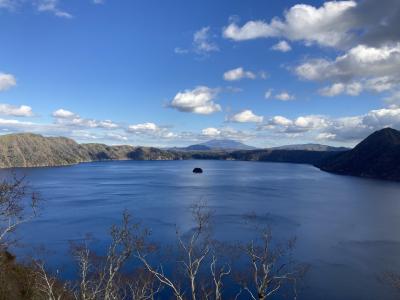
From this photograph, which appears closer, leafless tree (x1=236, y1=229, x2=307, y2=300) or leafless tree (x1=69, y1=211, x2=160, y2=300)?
leafless tree (x1=69, y1=211, x2=160, y2=300)

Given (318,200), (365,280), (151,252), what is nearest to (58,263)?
(151,252)

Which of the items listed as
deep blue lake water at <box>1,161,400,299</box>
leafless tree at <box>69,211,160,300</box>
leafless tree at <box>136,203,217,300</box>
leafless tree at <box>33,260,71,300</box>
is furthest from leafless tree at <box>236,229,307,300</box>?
leafless tree at <box>33,260,71,300</box>

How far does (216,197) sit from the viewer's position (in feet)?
468

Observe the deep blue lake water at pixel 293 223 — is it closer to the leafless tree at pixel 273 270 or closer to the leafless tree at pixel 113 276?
the leafless tree at pixel 273 270

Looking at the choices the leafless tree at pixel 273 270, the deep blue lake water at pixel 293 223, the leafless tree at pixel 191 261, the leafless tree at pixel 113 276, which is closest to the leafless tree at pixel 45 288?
the leafless tree at pixel 113 276

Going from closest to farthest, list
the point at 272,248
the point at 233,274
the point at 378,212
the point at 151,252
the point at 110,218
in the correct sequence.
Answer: the point at 233,274 < the point at 151,252 < the point at 272,248 < the point at 110,218 < the point at 378,212

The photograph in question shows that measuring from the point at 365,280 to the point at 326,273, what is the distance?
17.3ft

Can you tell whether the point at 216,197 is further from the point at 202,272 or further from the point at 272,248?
the point at 202,272

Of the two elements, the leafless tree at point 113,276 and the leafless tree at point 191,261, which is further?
the leafless tree at point 191,261

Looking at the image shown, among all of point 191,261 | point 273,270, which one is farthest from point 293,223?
point 191,261

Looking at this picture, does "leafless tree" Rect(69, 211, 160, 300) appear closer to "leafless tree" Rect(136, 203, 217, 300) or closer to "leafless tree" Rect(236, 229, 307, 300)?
"leafless tree" Rect(136, 203, 217, 300)

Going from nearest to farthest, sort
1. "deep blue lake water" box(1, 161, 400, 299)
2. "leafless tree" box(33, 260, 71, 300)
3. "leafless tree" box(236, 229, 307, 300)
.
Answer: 1. "leafless tree" box(33, 260, 71, 300)
2. "leafless tree" box(236, 229, 307, 300)
3. "deep blue lake water" box(1, 161, 400, 299)

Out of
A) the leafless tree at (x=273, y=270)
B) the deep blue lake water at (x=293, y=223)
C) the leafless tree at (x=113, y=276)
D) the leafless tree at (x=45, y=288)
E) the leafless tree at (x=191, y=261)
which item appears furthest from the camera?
the deep blue lake water at (x=293, y=223)

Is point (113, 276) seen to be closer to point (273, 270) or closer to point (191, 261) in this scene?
point (191, 261)
